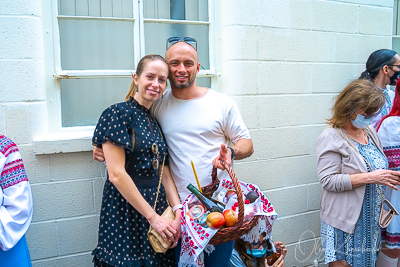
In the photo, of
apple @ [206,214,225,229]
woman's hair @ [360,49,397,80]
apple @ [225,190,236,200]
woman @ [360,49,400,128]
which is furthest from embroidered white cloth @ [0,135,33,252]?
woman's hair @ [360,49,397,80]

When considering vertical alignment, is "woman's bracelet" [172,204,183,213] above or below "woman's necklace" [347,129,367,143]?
below

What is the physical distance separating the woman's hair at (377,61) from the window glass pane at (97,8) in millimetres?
2192

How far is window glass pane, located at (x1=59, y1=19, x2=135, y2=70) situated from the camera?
254 centimetres

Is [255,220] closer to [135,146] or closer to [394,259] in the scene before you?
[135,146]

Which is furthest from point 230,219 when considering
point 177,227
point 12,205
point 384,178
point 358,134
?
point 358,134

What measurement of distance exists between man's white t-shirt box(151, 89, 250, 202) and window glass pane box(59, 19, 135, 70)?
24.9 inches

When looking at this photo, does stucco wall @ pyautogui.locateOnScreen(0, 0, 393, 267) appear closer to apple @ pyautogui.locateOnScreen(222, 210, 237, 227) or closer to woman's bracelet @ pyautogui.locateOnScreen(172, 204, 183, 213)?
woman's bracelet @ pyautogui.locateOnScreen(172, 204, 183, 213)

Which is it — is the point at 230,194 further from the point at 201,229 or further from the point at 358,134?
the point at 358,134

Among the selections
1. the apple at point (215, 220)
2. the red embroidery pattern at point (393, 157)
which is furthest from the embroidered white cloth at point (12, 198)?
the red embroidery pattern at point (393, 157)

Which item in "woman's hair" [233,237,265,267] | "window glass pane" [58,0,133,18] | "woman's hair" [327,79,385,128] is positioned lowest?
"woman's hair" [233,237,265,267]

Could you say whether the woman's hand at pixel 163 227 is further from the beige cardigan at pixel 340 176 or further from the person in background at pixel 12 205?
the beige cardigan at pixel 340 176

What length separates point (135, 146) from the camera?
6.33 ft

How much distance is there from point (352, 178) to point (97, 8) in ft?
6.94

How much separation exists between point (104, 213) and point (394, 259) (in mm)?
2406
